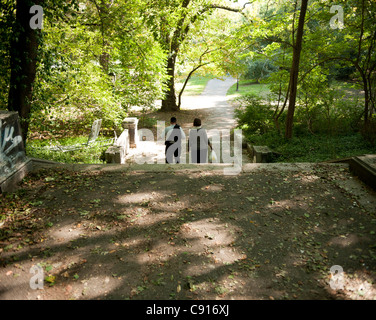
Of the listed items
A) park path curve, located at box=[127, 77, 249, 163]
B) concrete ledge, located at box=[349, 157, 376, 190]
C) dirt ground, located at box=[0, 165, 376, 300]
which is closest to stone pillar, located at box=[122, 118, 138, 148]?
park path curve, located at box=[127, 77, 249, 163]

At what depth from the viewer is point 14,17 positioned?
19.1ft

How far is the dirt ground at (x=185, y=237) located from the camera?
306cm

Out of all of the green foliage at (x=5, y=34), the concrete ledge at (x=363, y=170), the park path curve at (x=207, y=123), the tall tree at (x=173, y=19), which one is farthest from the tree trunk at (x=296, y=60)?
the green foliage at (x=5, y=34)

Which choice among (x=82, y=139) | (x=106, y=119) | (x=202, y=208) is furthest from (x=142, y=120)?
(x=202, y=208)

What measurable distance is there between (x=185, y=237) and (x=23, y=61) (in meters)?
5.28

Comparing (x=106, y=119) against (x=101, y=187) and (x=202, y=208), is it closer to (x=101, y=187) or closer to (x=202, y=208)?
(x=101, y=187)

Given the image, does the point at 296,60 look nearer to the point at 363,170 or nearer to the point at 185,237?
the point at 363,170

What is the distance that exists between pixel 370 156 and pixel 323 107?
5.63m

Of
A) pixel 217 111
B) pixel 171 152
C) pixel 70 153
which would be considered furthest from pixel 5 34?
pixel 217 111

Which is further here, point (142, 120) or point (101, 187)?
point (142, 120)

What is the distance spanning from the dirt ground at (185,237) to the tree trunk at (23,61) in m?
1.87

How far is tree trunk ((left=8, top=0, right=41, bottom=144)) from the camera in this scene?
588 centimetres

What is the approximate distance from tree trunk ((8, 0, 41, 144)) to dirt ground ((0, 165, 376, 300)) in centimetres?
187

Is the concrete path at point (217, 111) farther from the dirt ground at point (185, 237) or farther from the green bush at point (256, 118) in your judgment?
the dirt ground at point (185, 237)
